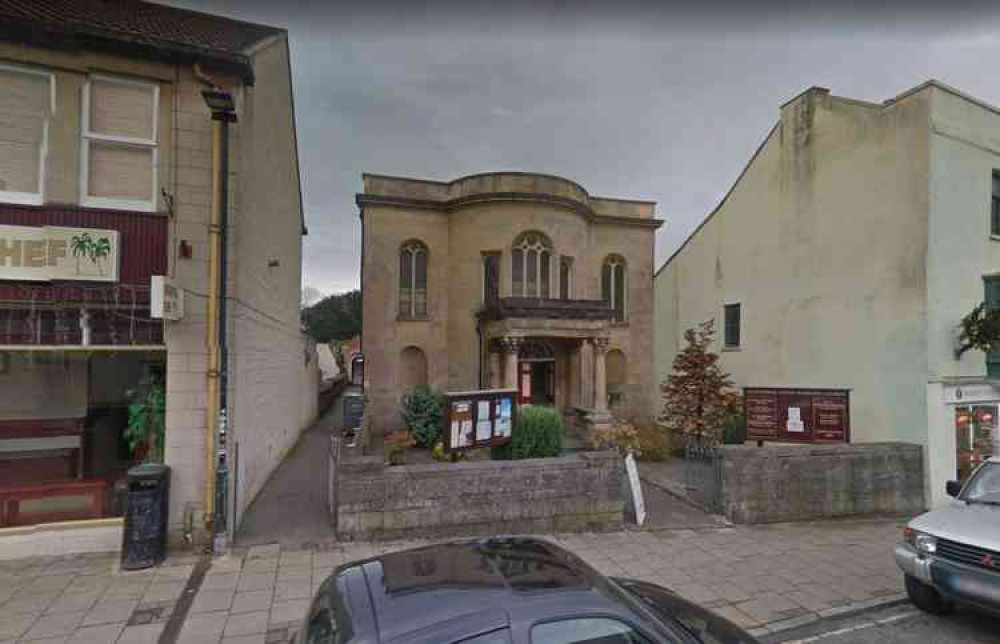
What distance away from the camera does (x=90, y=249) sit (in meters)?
5.76

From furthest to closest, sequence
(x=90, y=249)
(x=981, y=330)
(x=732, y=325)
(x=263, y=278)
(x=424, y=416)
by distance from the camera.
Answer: (x=732, y=325)
(x=424, y=416)
(x=981, y=330)
(x=263, y=278)
(x=90, y=249)

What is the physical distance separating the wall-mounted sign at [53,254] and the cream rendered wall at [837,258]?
569 inches

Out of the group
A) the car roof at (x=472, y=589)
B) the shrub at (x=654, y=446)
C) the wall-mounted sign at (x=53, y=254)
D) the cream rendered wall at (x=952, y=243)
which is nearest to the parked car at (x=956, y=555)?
the car roof at (x=472, y=589)

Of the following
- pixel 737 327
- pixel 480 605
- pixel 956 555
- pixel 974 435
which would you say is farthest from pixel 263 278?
pixel 974 435

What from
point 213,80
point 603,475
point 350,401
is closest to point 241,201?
point 213,80

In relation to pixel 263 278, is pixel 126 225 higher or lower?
higher

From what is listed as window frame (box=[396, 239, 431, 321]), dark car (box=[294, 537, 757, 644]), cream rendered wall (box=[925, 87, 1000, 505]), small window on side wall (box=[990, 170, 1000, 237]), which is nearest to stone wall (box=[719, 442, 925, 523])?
cream rendered wall (box=[925, 87, 1000, 505])

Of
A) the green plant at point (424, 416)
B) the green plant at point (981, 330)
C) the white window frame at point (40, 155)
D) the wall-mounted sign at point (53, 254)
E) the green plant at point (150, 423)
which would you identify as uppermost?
the white window frame at point (40, 155)

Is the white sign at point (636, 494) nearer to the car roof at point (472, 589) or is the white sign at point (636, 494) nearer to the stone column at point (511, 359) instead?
the car roof at point (472, 589)

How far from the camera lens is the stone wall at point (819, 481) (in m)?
7.75

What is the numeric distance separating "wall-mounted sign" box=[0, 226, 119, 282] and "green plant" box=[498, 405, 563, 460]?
6357mm

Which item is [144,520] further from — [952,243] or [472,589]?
[952,243]

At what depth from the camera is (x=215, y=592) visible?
4941 millimetres

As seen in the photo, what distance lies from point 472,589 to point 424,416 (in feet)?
39.9
